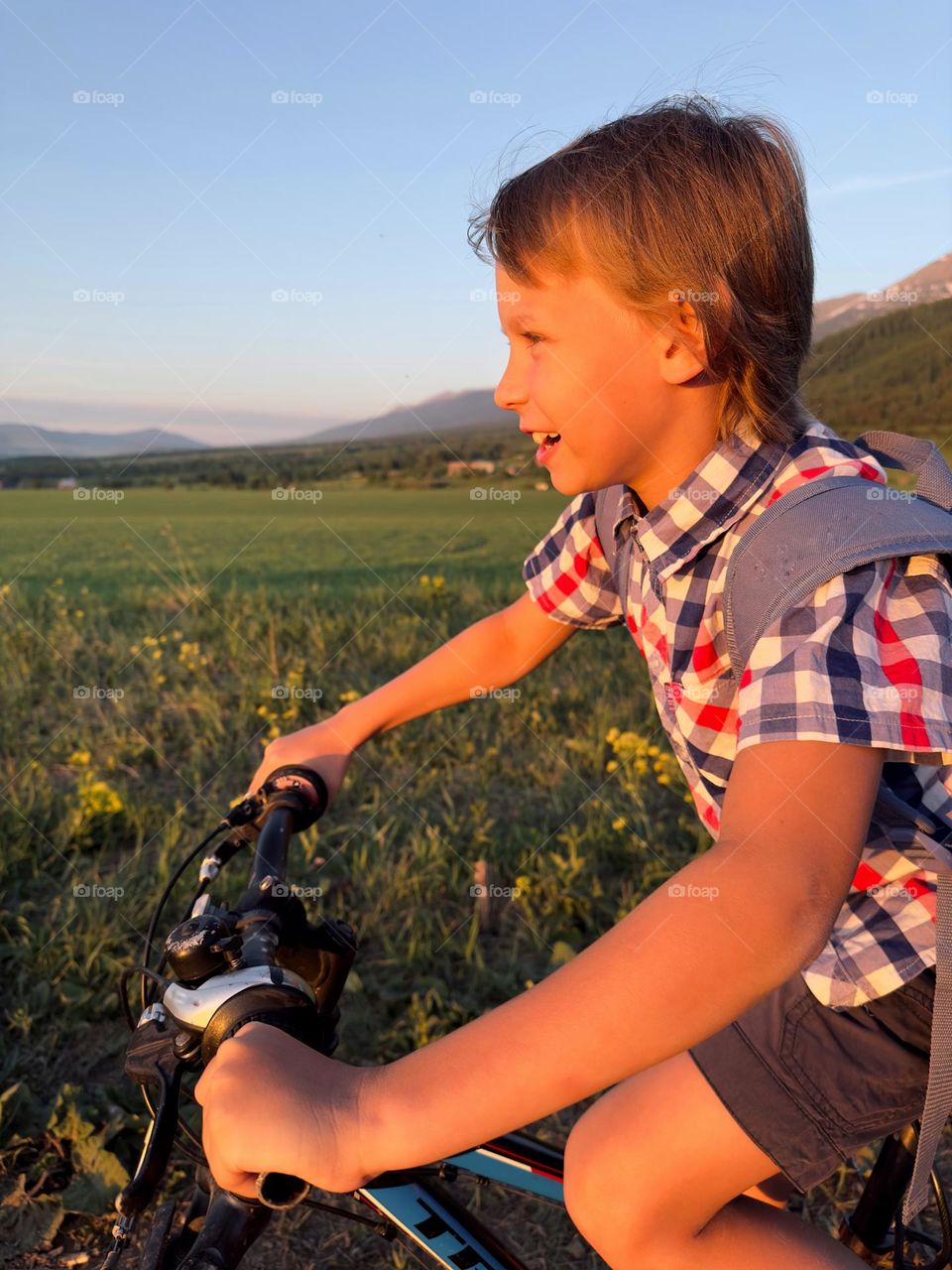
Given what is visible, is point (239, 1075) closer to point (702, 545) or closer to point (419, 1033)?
point (702, 545)

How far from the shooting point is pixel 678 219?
57.9 inches

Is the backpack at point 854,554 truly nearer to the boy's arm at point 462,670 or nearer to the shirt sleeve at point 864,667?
the shirt sleeve at point 864,667

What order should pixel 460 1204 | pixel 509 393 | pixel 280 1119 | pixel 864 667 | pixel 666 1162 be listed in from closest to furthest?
pixel 280 1119 < pixel 864 667 < pixel 666 1162 < pixel 460 1204 < pixel 509 393

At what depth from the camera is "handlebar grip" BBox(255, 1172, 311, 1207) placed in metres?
0.86

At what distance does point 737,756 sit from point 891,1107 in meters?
0.56

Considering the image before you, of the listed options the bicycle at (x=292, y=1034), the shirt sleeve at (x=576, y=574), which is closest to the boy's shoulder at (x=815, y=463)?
the shirt sleeve at (x=576, y=574)

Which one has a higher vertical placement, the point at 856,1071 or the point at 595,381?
the point at 595,381

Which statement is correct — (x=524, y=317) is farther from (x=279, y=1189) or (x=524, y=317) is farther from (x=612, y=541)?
(x=279, y=1189)

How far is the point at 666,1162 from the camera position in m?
1.24

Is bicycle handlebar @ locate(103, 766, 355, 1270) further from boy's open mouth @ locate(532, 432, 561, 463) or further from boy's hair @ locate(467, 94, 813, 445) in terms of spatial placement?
boy's hair @ locate(467, 94, 813, 445)

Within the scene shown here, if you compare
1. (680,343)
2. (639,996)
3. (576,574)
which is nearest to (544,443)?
(680,343)

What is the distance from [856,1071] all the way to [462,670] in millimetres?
826

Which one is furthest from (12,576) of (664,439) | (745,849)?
(745,849)

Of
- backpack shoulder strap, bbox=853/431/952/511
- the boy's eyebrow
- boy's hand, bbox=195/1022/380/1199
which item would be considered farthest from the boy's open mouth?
boy's hand, bbox=195/1022/380/1199
